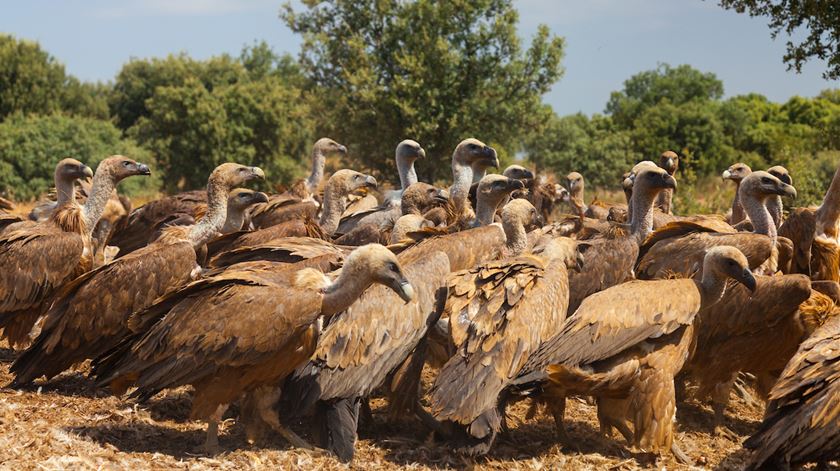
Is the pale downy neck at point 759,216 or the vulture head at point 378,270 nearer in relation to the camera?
the vulture head at point 378,270

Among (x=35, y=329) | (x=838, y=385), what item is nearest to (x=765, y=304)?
(x=838, y=385)

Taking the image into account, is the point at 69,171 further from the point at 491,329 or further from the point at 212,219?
the point at 491,329

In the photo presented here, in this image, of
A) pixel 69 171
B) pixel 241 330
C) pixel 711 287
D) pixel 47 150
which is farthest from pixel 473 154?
pixel 47 150

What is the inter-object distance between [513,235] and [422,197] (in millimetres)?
2260

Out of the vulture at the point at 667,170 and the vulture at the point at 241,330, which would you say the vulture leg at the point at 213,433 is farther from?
the vulture at the point at 667,170

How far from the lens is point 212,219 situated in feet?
28.0

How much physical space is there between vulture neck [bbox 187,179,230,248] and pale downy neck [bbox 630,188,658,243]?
3.91 metres

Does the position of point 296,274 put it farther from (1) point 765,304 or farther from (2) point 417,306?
(1) point 765,304

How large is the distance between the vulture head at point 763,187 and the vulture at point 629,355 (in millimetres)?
2977

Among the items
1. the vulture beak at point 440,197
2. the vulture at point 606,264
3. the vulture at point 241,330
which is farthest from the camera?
the vulture beak at point 440,197

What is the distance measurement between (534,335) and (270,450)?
1854mm

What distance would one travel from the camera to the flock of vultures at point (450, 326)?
5.62 m

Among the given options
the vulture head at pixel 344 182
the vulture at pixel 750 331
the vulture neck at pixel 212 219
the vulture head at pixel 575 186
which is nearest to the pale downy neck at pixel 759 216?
the vulture at pixel 750 331

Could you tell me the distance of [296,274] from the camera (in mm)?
5879
